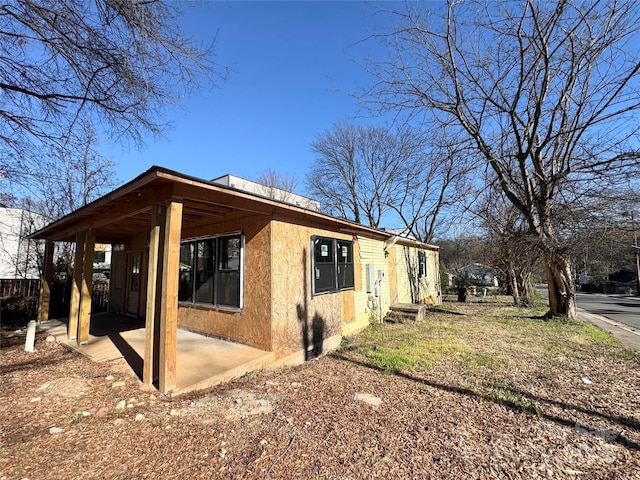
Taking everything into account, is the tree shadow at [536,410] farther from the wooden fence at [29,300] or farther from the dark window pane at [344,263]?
the wooden fence at [29,300]

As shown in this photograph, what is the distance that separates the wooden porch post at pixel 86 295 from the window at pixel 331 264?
447cm

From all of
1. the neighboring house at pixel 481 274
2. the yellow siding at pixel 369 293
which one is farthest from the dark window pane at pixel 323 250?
the neighboring house at pixel 481 274

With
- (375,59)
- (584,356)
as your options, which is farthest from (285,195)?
(584,356)

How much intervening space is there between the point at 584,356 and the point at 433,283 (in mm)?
10691

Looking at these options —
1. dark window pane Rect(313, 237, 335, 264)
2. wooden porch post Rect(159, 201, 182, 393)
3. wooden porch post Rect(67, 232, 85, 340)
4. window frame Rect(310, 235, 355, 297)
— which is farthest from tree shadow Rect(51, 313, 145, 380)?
dark window pane Rect(313, 237, 335, 264)

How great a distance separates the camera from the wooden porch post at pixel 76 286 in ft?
20.0

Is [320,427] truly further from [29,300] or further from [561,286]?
[29,300]

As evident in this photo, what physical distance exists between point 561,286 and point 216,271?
10312 millimetres

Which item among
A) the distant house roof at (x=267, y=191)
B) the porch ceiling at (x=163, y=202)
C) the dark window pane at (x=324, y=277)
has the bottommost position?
the dark window pane at (x=324, y=277)

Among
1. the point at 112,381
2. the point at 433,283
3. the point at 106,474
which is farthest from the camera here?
the point at 433,283

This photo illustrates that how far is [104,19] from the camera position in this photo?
4238mm

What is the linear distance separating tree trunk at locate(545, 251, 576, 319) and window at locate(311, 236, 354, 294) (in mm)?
6321

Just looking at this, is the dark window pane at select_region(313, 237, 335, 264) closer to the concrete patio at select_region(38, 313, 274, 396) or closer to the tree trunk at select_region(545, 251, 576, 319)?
the concrete patio at select_region(38, 313, 274, 396)

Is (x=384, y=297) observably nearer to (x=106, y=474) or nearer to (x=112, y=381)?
(x=112, y=381)
